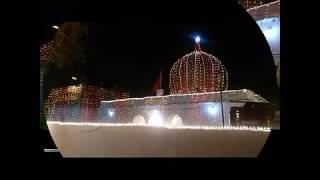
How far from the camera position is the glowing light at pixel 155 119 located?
3.25m

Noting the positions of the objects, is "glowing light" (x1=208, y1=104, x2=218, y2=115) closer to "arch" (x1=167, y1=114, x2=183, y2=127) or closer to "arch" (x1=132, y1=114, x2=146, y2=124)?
"arch" (x1=167, y1=114, x2=183, y2=127)

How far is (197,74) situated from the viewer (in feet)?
11.0

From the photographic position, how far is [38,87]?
3059mm

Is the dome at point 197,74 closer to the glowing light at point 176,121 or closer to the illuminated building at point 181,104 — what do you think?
the illuminated building at point 181,104

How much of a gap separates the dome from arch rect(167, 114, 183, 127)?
17cm

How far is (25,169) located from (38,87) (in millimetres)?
520

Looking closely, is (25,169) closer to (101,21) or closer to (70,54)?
(70,54)

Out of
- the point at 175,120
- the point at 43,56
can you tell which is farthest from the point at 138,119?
the point at 43,56

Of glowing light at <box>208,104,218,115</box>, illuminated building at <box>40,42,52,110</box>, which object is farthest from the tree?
glowing light at <box>208,104,218,115</box>

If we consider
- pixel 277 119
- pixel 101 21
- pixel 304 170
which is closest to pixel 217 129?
pixel 277 119

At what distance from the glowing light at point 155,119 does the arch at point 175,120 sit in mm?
61

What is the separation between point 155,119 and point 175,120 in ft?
0.45

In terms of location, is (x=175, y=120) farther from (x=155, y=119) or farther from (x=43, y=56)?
(x=43, y=56)

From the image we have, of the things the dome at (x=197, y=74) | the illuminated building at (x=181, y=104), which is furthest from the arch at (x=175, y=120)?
the dome at (x=197, y=74)
